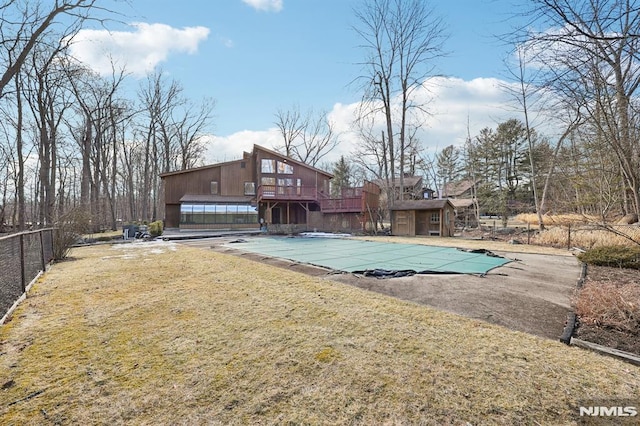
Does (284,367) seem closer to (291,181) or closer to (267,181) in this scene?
(267,181)

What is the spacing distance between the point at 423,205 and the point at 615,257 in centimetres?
1116

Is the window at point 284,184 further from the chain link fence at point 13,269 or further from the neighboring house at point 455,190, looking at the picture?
the neighboring house at point 455,190

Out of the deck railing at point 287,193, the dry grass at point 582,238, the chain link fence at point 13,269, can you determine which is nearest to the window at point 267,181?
the deck railing at point 287,193

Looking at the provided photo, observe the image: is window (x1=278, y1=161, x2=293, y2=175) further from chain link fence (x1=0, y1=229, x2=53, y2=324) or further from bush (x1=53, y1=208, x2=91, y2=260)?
chain link fence (x1=0, y1=229, x2=53, y2=324)

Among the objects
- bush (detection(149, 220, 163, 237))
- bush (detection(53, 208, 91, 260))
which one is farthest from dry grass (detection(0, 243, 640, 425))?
bush (detection(149, 220, 163, 237))

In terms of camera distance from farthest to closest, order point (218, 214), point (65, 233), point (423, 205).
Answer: point (218, 214)
point (423, 205)
point (65, 233)

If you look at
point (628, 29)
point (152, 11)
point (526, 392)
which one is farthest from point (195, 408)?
point (152, 11)

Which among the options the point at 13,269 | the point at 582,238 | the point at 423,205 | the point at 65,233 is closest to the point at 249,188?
the point at 423,205

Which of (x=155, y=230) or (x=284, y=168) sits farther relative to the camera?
(x=284, y=168)

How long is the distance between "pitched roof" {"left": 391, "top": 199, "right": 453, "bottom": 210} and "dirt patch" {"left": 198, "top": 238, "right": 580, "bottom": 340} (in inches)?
399

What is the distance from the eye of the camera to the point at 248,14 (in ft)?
33.5

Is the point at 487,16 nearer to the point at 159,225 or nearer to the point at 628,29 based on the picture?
the point at 628,29

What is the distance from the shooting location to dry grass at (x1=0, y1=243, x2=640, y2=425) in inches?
75.3

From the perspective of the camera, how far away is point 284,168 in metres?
25.4
